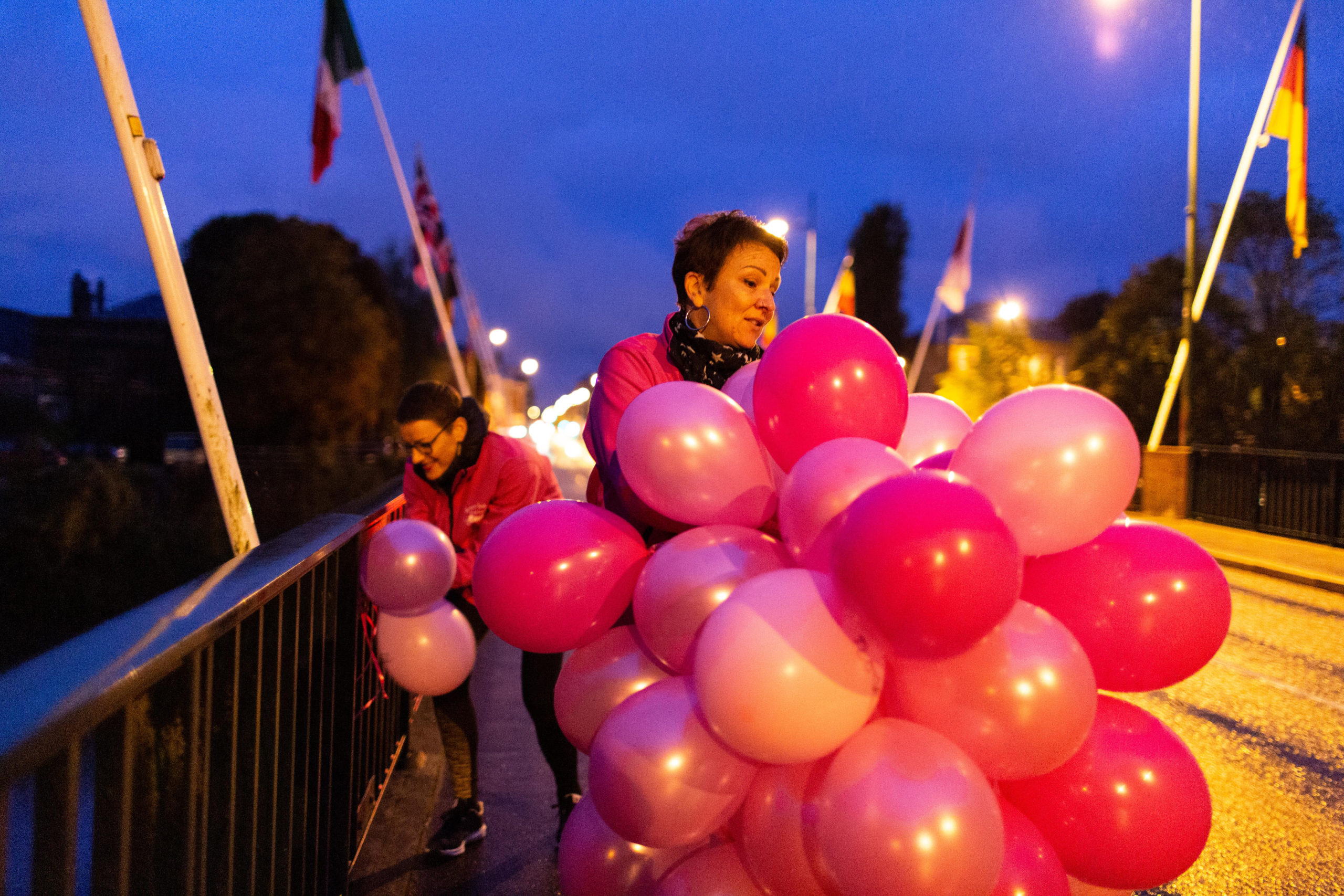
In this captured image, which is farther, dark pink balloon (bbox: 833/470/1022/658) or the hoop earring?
the hoop earring

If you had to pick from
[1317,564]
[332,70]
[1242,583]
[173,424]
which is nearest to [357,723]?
[332,70]

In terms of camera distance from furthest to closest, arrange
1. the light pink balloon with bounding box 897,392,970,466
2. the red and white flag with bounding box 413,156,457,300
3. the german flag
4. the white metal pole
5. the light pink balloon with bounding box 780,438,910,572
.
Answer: the red and white flag with bounding box 413,156,457,300, the german flag, the white metal pole, the light pink balloon with bounding box 897,392,970,466, the light pink balloon with bounding box 780,438,910,572

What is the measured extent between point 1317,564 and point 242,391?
24291mm

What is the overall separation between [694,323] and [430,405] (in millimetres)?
1485

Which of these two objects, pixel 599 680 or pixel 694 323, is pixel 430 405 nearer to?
pixel 694 323

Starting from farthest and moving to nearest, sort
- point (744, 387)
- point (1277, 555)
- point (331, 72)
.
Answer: point (1277, 555), point (331, 72), point (744, 387)

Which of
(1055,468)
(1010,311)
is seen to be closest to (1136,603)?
(1055,468)

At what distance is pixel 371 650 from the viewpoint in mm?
3537

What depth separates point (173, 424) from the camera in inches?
1074

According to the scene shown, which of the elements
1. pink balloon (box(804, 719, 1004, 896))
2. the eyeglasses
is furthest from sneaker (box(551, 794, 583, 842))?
pink balloon (box(804, 719, 1004, 896))

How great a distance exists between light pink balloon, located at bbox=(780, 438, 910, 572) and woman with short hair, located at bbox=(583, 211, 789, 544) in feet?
1.94

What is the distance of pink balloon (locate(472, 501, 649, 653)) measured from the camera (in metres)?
1.77

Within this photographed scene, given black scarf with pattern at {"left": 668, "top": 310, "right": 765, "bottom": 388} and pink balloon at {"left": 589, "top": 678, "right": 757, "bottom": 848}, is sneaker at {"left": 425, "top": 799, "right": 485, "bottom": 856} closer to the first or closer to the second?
pink balloon at {"left": 589, "top": 678, "right": 757, "bottom": 848}

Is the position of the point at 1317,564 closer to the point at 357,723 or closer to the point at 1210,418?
the point at 1210,418
